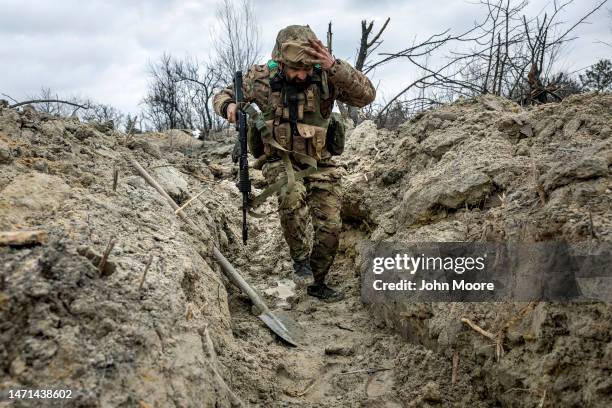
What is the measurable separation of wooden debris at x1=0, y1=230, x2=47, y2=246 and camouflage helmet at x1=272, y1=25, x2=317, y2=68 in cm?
229

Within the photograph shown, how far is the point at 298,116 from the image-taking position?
11.8ft

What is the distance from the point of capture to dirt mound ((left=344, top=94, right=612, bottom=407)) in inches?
68.0

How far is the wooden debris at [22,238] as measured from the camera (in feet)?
5.36

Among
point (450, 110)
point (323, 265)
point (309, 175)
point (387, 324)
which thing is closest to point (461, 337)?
point (387, 324)

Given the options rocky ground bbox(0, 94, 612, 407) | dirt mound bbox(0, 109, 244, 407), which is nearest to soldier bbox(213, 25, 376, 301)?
rocky ground bbox(0, 94, 612, 407)

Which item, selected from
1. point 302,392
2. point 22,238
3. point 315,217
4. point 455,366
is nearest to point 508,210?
point 455,366

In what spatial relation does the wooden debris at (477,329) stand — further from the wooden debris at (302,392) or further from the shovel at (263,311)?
the shovel at (263,311)

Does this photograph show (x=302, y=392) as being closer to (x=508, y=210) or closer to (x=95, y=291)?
(x=95, y=291)

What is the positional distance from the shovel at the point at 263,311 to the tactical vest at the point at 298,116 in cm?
93

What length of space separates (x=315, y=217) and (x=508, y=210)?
161cm

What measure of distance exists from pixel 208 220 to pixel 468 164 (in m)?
2.21

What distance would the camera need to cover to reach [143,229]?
2.47 metres

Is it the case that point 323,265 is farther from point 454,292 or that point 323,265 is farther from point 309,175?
point 454,292

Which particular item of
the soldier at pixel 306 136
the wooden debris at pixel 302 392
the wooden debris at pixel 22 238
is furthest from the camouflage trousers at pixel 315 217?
the wooden debris at pixel 22 238
